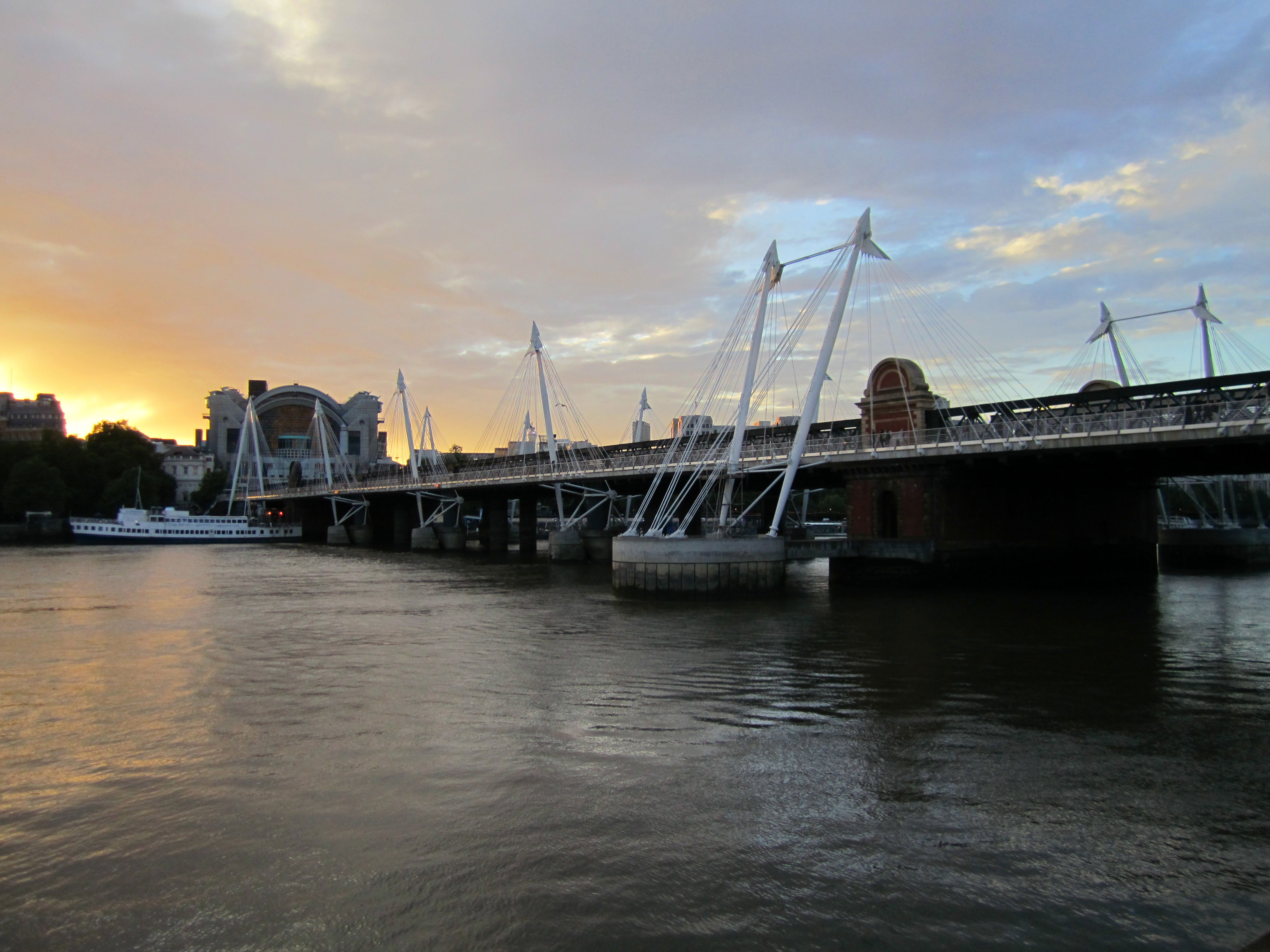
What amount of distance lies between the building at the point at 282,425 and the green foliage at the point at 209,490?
872 cm

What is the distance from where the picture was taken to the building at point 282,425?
155500 millimetres

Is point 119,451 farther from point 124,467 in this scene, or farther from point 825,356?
point 825,356

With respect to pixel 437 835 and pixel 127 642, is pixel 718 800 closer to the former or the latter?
pixel 437 835

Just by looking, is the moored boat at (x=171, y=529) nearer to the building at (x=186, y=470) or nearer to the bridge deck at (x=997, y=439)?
the building at (x=186, y=470)

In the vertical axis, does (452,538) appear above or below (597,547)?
above

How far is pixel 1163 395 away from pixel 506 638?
32.3 metres

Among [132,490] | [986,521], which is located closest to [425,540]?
[132,490]

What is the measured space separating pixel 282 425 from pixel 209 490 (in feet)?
66.1

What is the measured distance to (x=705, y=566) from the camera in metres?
38.0

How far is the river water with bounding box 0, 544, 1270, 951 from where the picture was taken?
27.9 ft

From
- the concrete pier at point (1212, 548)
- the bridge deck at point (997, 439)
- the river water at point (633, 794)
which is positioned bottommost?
the concrete pier at point (1212, 548)

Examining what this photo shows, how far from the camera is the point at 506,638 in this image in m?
27.2

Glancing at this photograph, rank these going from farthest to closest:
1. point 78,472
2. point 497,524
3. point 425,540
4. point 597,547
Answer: point 78,472
point 425,540
point 497,524
point 597,547

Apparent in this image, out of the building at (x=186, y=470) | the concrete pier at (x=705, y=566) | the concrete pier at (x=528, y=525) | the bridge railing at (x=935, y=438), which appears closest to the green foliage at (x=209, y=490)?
the building at (x=186, y=470)
